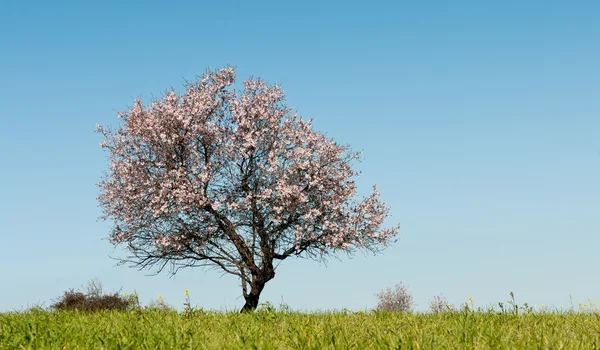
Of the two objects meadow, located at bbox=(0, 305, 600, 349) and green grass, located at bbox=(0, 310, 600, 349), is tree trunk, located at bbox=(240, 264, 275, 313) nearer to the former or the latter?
meadow, located at bbox=(0, 305, 600, 349)

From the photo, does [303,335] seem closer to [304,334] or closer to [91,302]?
[304,334]

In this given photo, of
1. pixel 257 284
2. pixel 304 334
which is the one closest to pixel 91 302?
pixel 257 284

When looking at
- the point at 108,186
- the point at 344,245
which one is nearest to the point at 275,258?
the point at 344,245

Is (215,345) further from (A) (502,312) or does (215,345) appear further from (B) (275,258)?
(B) (275,258)

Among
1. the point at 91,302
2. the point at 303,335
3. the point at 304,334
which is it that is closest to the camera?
the point at 303,335

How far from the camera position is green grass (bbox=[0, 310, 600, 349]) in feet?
18.8

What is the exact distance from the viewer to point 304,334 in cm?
658

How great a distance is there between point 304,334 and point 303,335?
11 cm

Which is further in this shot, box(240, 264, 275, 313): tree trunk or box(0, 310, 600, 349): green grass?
box(240, 264, 275, 313): tree trunk

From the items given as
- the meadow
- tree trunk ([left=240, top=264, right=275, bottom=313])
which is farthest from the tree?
the meadow

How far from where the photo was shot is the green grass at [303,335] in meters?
5.74

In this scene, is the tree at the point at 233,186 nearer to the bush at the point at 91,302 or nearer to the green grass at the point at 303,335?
the bush at the point at 91,302

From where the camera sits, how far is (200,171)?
22.4 m

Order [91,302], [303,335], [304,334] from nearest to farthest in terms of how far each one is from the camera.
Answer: [303,335] → [304,334] → [91,302]
